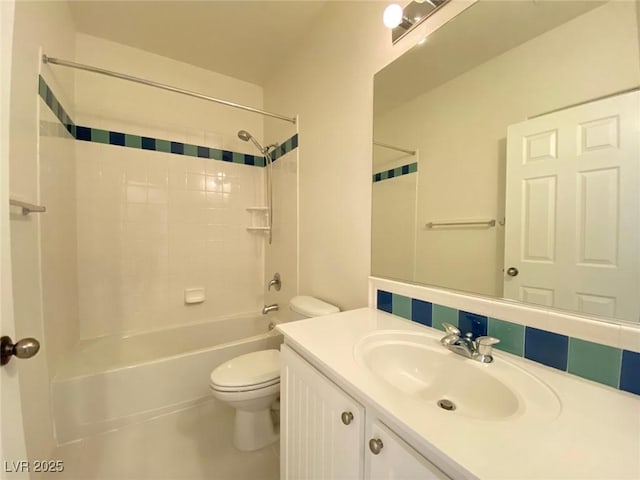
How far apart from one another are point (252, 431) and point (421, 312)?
1120mm

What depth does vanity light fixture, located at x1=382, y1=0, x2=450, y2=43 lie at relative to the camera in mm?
1012

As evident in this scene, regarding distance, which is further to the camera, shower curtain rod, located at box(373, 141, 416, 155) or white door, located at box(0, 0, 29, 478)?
shower curtain rod, located at box(373, 141, 416, 155)

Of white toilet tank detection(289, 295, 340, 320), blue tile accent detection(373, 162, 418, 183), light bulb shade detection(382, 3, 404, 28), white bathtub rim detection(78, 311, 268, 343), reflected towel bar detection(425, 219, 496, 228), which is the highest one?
light bulb shade detection(382, 3, 404, 28)

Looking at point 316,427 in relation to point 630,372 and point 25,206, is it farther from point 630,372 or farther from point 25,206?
point 25,206

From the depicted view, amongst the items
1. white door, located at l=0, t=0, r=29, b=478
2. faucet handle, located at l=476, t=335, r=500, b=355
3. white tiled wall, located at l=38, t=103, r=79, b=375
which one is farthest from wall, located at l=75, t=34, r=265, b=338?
faucet handle, located at l=476, t=335, r=500, b=355

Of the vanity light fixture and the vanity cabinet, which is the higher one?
the vanity light fixture

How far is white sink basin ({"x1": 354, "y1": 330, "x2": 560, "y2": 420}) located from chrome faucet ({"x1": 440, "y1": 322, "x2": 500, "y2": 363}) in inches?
0.6

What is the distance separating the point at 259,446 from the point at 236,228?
1.63 m

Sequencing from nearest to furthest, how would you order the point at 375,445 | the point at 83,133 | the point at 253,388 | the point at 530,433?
the point at 530,433, the point at 375,445, the point at 253,388, the point at 83,133

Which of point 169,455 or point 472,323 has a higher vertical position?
point 472,323

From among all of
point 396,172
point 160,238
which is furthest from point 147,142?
point 396,172

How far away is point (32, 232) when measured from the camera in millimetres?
1127

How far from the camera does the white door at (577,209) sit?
0.63m

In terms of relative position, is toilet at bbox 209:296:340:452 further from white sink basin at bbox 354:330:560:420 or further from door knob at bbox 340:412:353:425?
door knob at bbox 340:412:353:425
